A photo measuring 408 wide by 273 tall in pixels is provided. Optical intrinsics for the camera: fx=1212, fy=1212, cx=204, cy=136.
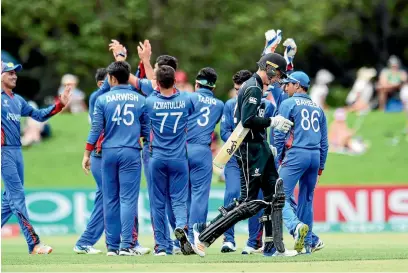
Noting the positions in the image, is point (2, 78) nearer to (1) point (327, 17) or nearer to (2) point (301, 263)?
(2) point (301, 263)

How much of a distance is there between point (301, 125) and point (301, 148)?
0.32 meters

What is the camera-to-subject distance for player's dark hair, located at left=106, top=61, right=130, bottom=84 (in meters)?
16.6

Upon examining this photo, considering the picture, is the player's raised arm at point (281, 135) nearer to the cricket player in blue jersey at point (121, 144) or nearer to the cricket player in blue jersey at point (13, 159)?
the cricket player in blue jersey at point (121, 144)

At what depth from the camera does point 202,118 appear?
1761 cm

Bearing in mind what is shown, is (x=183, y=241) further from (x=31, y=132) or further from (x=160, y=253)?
(x=31, y=132)

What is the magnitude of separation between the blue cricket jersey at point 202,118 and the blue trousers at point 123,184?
1258 mm

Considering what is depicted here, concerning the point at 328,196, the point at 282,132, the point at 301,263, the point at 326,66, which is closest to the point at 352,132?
the point at 328,196

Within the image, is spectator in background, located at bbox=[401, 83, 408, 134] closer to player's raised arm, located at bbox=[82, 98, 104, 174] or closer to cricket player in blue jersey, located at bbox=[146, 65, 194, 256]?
cricket player in blue jersey, located at bbox=[146, 65, 194, 256]

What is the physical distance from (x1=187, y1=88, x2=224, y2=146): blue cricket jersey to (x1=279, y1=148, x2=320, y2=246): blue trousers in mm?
1532

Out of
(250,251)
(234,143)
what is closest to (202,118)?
(250,251)

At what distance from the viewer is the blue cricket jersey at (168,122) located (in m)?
16.3

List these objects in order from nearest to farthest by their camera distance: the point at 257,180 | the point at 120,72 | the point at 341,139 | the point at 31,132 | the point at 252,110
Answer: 1. the point at 252,110
2. the point at 257,180
3. the point at 120,72
4. the point at 341,139
5. the point at 31,132

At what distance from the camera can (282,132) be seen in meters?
16.5

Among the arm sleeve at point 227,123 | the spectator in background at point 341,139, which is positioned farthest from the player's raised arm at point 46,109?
the spectator in background at point 341,139
